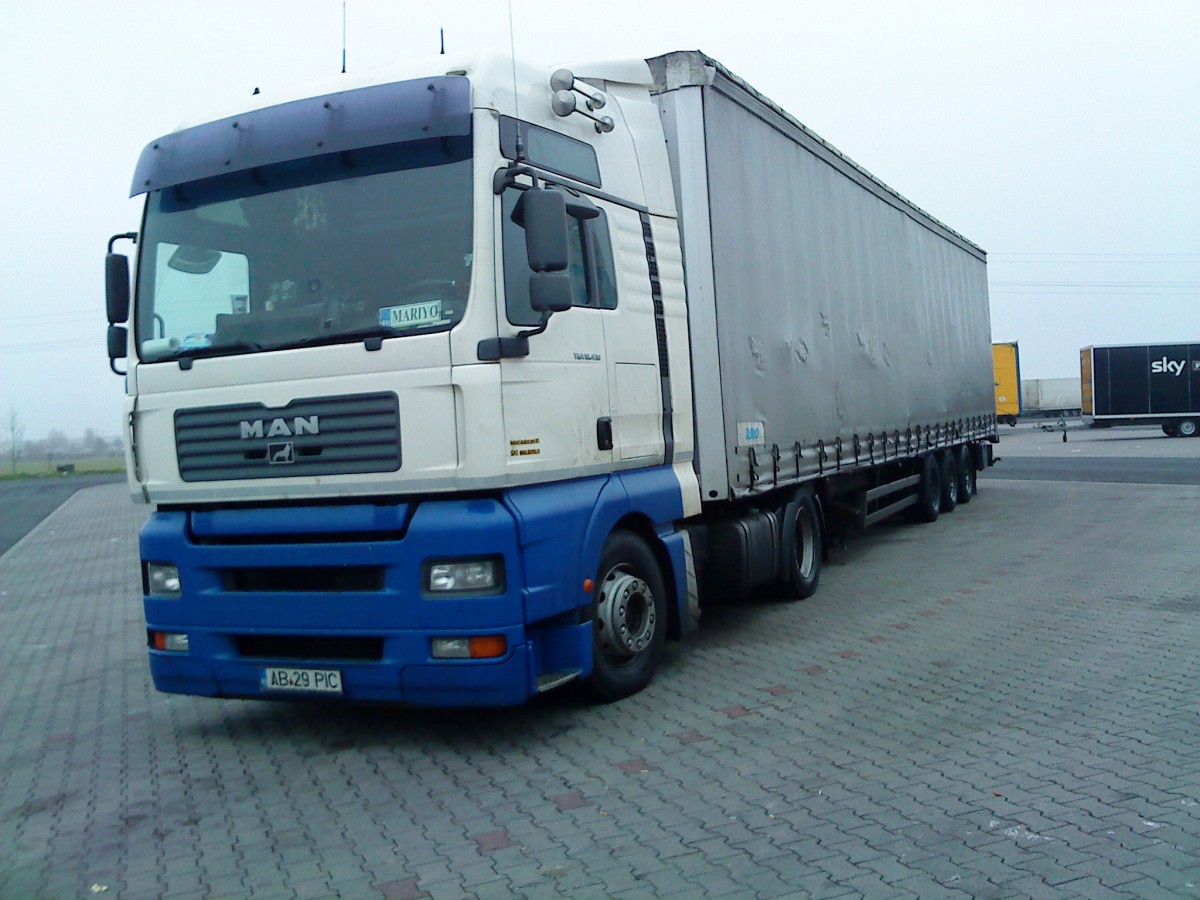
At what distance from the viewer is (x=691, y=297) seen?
24.4ft

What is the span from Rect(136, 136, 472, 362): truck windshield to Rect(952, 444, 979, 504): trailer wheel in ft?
42.7

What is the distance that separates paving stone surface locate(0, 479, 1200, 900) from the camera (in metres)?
4.02

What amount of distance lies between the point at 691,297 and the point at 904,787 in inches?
148

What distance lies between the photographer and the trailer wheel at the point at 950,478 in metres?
15.7

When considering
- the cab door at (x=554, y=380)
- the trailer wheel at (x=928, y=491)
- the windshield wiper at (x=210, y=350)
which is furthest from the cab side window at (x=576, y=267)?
the trailer wheel at (x=928, y=491)

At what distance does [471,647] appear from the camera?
5.21 meters

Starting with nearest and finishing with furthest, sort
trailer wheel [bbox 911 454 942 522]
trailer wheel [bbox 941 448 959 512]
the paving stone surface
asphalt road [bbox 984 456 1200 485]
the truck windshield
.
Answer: the paving stone surface → the truck windshield → trailer wheel [bbox 911 454 942 522] → trailer wheel [bbox 941 448 959 512] → asphalt road [bbox 984 456 1200 485]

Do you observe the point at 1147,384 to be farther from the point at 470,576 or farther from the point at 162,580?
the point at 162,580

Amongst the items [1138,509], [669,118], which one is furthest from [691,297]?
[1138,509]

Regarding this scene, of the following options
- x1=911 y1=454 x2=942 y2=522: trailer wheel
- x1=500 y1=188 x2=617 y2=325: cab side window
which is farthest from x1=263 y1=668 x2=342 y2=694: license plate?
x1=911 y1=454 x2=942 y2=522: trailer wheel

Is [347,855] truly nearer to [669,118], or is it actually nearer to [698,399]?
Result: [698,399]

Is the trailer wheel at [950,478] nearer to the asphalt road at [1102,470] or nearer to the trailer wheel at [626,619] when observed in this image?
the asphalt road at [1102,470]

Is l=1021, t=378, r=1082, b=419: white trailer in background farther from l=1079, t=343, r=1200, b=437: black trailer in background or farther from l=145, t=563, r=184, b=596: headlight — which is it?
l=145, t=563, r=184, b=596: headlight

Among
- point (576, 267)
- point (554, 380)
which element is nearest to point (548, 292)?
point (554, 380)
